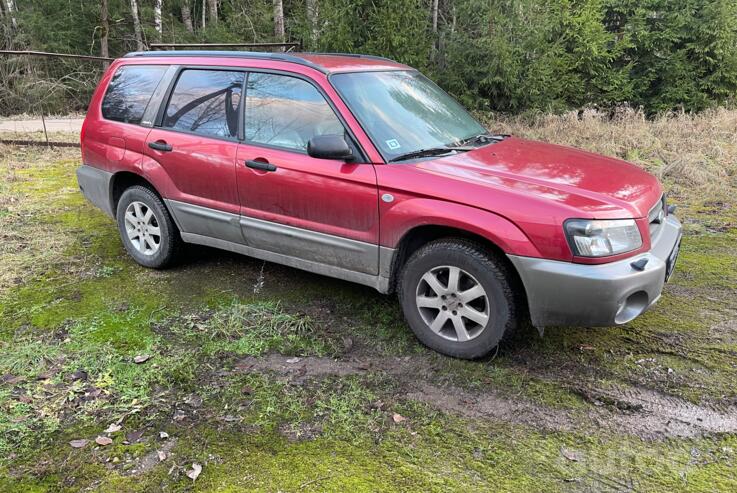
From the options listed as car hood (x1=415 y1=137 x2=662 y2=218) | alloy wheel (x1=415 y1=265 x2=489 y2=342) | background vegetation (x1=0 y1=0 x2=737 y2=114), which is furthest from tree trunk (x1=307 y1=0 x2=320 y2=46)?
alloy wheel (x1=415 y1=265 x2=489 y2=342)

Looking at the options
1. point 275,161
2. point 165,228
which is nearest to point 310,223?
point 275,161

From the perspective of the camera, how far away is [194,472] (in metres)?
2.62

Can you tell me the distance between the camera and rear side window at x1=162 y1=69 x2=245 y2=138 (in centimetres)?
431

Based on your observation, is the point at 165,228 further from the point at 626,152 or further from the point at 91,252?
the point at 626,152

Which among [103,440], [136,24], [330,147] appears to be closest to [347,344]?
[330,147]

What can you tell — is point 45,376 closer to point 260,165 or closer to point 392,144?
point 260,165

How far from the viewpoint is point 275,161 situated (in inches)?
157

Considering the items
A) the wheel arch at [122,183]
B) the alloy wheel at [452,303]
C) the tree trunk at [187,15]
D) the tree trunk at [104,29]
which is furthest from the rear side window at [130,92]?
the tree trunk at [187,15]

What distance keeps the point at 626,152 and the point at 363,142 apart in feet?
24.8

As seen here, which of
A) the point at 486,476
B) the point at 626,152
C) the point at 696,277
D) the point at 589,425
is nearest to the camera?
the point at 486,476

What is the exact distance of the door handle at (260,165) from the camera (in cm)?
400

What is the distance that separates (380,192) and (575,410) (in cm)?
173

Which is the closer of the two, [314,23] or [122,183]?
[122,183]

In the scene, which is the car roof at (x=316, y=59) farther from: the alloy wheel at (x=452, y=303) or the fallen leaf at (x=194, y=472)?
the fallen leaf at (x=194, y=472)
